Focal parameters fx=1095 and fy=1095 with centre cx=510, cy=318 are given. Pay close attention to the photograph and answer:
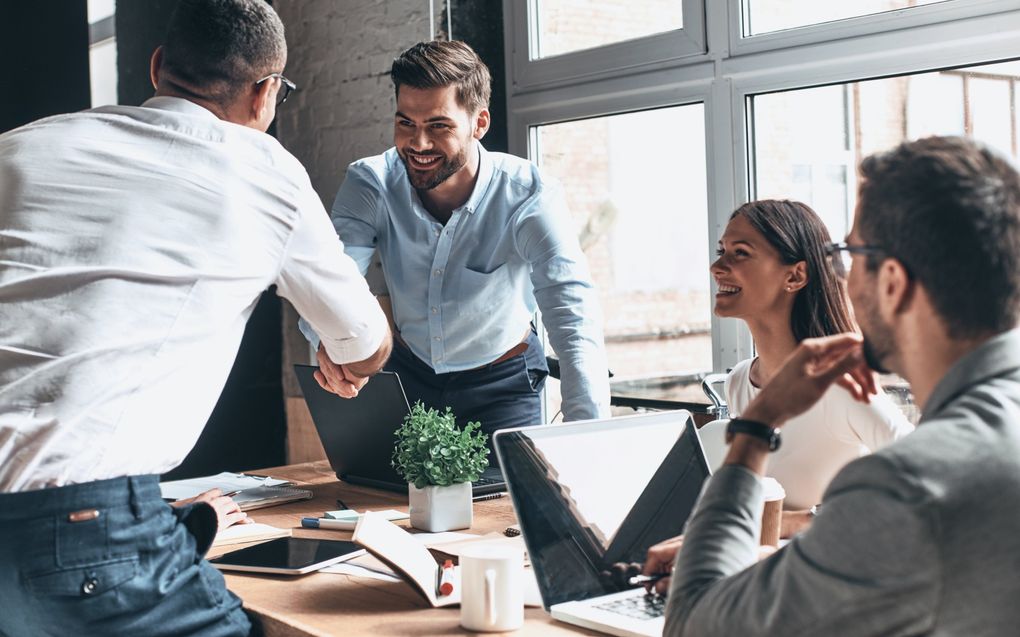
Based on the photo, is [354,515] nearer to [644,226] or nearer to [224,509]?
[224,509]

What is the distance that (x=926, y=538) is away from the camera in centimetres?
94

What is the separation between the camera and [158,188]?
1486 mm

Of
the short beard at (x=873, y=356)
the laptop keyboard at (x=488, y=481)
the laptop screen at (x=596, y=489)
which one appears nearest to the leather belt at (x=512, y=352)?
the laptop keyboard at (x=488, y=481)

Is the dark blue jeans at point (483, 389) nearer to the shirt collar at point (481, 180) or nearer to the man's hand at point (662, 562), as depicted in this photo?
the shirt collar at point (481, 180)

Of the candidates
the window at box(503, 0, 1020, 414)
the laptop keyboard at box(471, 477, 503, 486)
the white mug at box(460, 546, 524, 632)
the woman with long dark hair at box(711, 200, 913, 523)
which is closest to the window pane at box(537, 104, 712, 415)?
the window at box(503, 0, 1020, 414)

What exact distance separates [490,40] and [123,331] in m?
2.82

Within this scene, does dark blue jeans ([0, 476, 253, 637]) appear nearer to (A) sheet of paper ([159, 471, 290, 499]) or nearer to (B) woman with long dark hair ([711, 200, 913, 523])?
(A) sheet of paper ([159, 471, 290, 499])

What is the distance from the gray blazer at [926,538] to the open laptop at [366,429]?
1.32 m

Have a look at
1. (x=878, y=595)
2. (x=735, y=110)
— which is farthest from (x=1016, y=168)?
(x=735, y=110)

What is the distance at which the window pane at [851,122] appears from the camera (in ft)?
9.12

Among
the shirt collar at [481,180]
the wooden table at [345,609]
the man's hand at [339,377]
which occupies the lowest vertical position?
the wooden table at [345,609]

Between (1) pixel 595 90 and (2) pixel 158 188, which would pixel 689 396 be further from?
(2) pixel 158 188

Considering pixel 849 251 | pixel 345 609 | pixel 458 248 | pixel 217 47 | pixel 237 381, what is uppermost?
pixel 217 47

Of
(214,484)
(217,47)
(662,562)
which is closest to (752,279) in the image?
(662,562)
